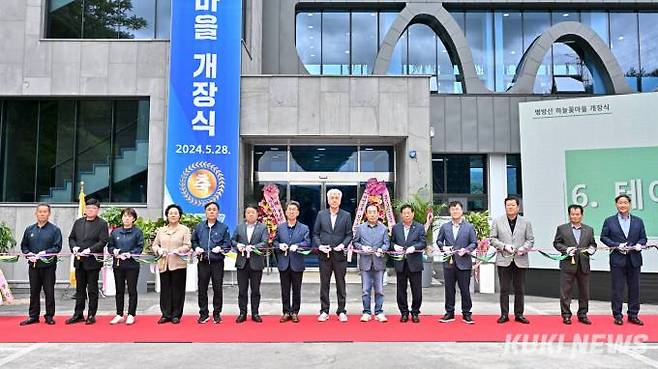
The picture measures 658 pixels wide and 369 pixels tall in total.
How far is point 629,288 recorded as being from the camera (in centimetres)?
724

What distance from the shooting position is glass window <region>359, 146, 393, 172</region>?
1369 centimetres

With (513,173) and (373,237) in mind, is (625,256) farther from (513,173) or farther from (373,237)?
(513,173)

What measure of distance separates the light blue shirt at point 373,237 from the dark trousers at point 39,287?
4197mm

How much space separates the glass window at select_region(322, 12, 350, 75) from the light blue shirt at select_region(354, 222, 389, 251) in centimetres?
990

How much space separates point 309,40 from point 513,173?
740cm

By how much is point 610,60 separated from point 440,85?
5183mm

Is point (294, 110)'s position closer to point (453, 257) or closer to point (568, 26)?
point (453, 257)

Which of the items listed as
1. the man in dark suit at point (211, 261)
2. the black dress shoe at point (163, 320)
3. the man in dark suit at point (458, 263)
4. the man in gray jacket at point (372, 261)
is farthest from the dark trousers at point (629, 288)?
the black dress shoe at point (163, 320)

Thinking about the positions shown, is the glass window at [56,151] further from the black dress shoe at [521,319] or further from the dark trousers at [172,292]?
the black dress shoe at [521,319]

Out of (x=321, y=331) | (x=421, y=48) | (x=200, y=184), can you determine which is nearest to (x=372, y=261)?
(x=321, y=331)

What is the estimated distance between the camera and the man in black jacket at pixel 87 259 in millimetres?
7199

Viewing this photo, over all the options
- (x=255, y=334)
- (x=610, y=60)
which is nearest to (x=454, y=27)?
(x=610, y=60)

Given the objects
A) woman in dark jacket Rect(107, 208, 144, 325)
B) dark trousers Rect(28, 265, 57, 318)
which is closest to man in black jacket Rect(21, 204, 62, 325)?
dark trousers Rect(28, 265, 57, 318)

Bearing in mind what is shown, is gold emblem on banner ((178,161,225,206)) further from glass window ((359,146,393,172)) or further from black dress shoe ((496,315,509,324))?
black dress shoe ((496,315,509,324))
